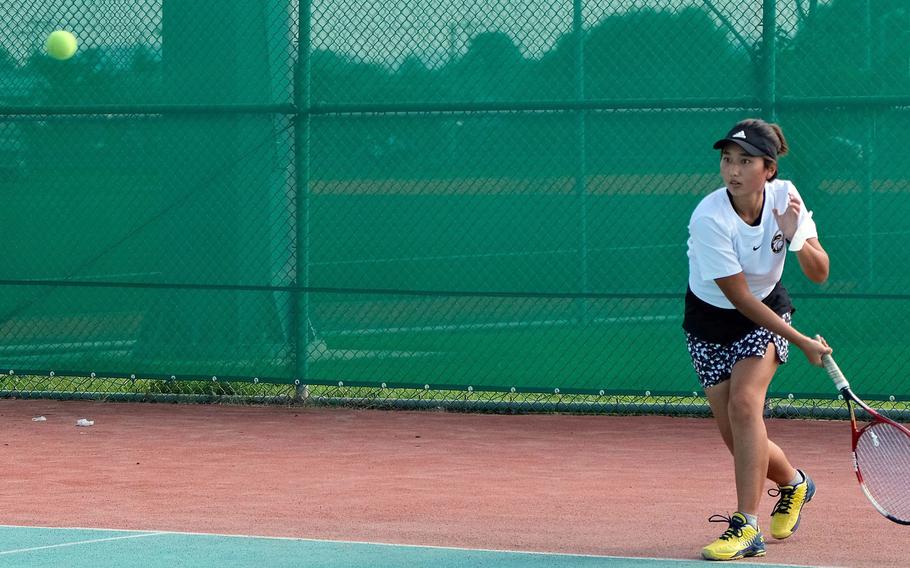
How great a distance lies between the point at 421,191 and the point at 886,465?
164 inches

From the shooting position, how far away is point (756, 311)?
15.6 feet

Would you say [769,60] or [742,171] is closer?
[742,171]

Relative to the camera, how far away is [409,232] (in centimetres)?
855

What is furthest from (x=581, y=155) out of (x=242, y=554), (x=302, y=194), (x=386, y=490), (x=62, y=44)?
(x=242, y=554)

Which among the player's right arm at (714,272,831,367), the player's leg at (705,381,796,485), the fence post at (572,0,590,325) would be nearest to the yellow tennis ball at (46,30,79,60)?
the fence post at (572,0,590,325)

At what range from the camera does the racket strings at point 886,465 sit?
4755mm

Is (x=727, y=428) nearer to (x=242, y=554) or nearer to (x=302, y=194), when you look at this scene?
(x=242, y=554)

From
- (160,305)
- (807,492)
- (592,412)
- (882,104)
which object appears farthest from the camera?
(160,305)

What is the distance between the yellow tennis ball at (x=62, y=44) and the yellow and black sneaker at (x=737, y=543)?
5.76 m

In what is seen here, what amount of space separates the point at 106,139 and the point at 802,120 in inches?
161

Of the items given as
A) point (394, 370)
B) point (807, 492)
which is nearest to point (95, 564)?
point (807, 492)

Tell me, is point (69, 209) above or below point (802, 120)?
below

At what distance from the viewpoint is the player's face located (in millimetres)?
4789

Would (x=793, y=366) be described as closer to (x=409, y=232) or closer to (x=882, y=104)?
(x=882, y=104)
